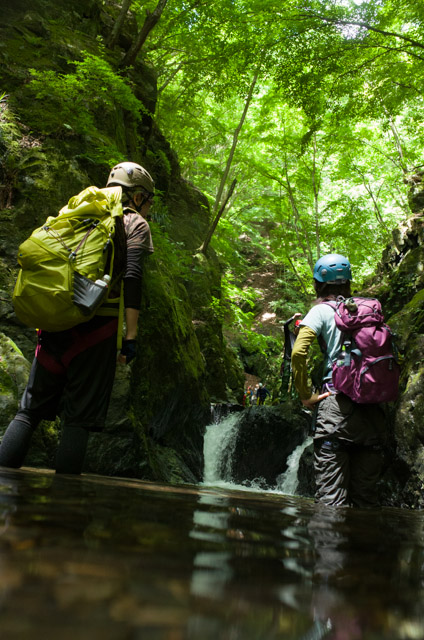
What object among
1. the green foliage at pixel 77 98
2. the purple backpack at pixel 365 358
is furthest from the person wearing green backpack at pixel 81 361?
the green foliage at pixel 77 98

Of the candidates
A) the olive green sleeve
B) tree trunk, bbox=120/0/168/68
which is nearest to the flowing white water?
the olive green sleeve

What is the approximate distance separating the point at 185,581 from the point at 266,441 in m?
11.3

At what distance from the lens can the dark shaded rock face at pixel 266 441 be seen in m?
11.0

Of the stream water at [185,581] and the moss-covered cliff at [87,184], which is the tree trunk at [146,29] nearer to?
the moss-covered cliff at [87,184]

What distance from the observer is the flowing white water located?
10.1m

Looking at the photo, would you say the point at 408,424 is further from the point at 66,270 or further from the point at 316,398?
the point at 66,270

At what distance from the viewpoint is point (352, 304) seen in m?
3.33

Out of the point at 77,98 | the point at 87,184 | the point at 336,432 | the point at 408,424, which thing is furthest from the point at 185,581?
the point at 77,98

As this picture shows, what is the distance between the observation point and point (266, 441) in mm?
11422

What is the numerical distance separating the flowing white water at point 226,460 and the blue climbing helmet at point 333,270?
6972 millimetres

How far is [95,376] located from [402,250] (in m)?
11.4

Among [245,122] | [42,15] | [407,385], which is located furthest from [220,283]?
[407,385]

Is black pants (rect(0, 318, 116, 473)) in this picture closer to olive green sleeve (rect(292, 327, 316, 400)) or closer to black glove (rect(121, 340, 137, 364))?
black glove (rect(121, 340, 137, 364))

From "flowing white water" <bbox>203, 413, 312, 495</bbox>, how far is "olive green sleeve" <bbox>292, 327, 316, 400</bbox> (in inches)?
267
